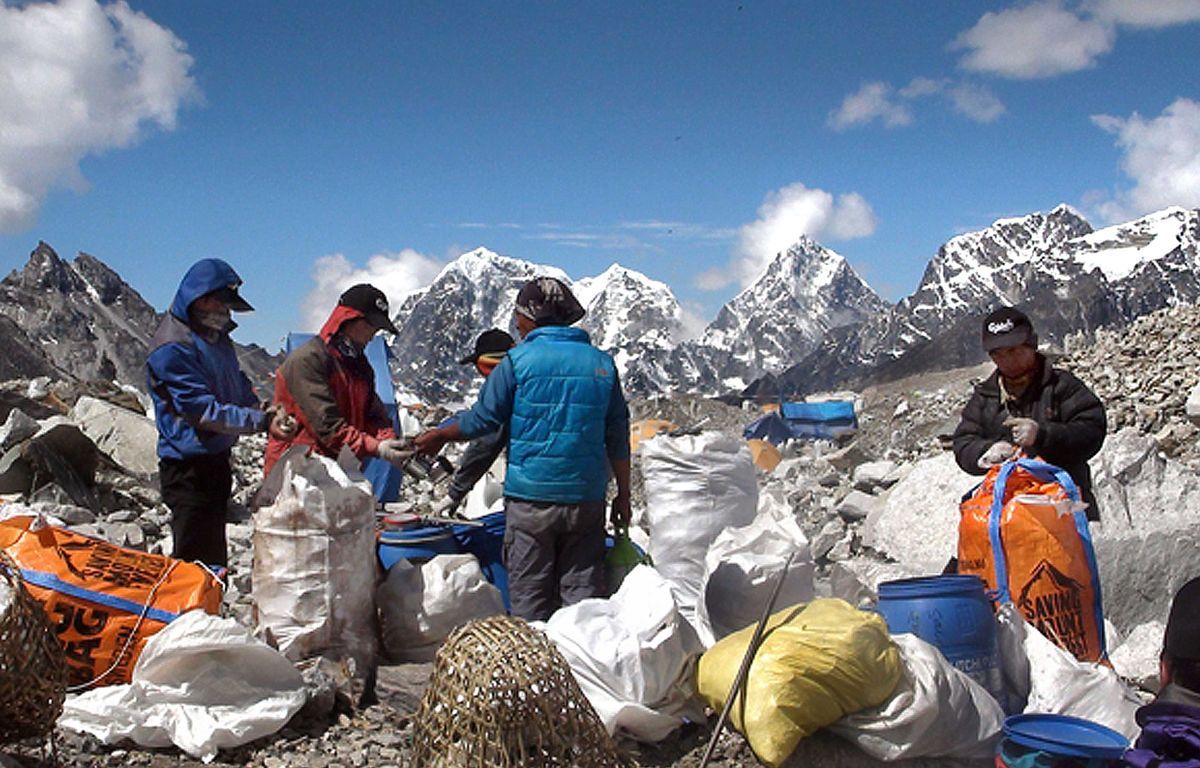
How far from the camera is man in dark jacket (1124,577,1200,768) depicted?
2363mm

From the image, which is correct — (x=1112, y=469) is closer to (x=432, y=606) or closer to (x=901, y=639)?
(x=901, y=639)

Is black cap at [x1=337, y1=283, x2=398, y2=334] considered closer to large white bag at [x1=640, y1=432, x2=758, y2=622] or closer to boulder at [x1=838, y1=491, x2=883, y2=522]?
large white bag at [x1=640, y1=432, x2=758, y2=622]

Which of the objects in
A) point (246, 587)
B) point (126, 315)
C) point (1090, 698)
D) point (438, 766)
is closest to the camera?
point (438, 766)

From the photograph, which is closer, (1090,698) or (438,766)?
(438,766)

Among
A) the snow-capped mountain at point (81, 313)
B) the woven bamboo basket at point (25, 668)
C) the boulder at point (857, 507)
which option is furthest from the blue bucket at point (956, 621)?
the snow-capped mountain at point (81, 313)

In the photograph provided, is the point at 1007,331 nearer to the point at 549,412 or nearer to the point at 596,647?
the point at 549,412

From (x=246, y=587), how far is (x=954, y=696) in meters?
4.44

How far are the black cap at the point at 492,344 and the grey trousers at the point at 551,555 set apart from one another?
1.98 m

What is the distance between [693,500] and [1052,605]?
1.67 m

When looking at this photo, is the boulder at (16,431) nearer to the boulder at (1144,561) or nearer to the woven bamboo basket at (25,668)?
the woven bamboo basket at (25,668)

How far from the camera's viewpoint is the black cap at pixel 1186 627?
2.60 meters

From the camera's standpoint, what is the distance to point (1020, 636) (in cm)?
385

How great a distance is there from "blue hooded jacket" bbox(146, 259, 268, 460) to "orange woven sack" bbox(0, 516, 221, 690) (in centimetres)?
62

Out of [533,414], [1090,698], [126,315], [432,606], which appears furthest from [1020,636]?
[126,315]
